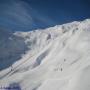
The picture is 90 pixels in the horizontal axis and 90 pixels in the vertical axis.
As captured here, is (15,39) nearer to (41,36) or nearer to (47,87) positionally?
(41,36)

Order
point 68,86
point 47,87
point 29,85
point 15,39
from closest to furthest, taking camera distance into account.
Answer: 1. point 68,86
2. point 47,87
3. point 29,85
4. point 15,39

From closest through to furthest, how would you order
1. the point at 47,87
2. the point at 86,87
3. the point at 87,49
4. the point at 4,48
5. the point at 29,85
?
the point at 86,87 < the point at 47,87 < the point at 29,85 < the point at 87,49 < the point at 4,48

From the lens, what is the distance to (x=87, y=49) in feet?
66.9

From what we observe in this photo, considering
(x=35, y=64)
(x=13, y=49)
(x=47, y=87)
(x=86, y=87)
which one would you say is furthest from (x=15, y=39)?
(x=86, y=87)

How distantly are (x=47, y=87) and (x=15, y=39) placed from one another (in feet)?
121

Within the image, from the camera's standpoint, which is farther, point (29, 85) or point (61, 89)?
point (29, 85)

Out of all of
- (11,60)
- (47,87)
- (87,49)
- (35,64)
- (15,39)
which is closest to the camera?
(47,87)

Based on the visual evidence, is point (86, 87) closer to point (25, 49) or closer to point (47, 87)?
point (47, 87)

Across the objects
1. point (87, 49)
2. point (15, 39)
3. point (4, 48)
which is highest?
point (15, 39)

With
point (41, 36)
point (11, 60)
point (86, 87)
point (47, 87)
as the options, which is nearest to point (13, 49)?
point (11, 60)

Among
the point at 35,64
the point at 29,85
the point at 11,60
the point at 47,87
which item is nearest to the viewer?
the point at 47,87

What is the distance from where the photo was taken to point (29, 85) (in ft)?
52.4

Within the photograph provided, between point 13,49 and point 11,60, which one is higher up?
point 13,49

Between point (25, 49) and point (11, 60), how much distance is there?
22.5ft
